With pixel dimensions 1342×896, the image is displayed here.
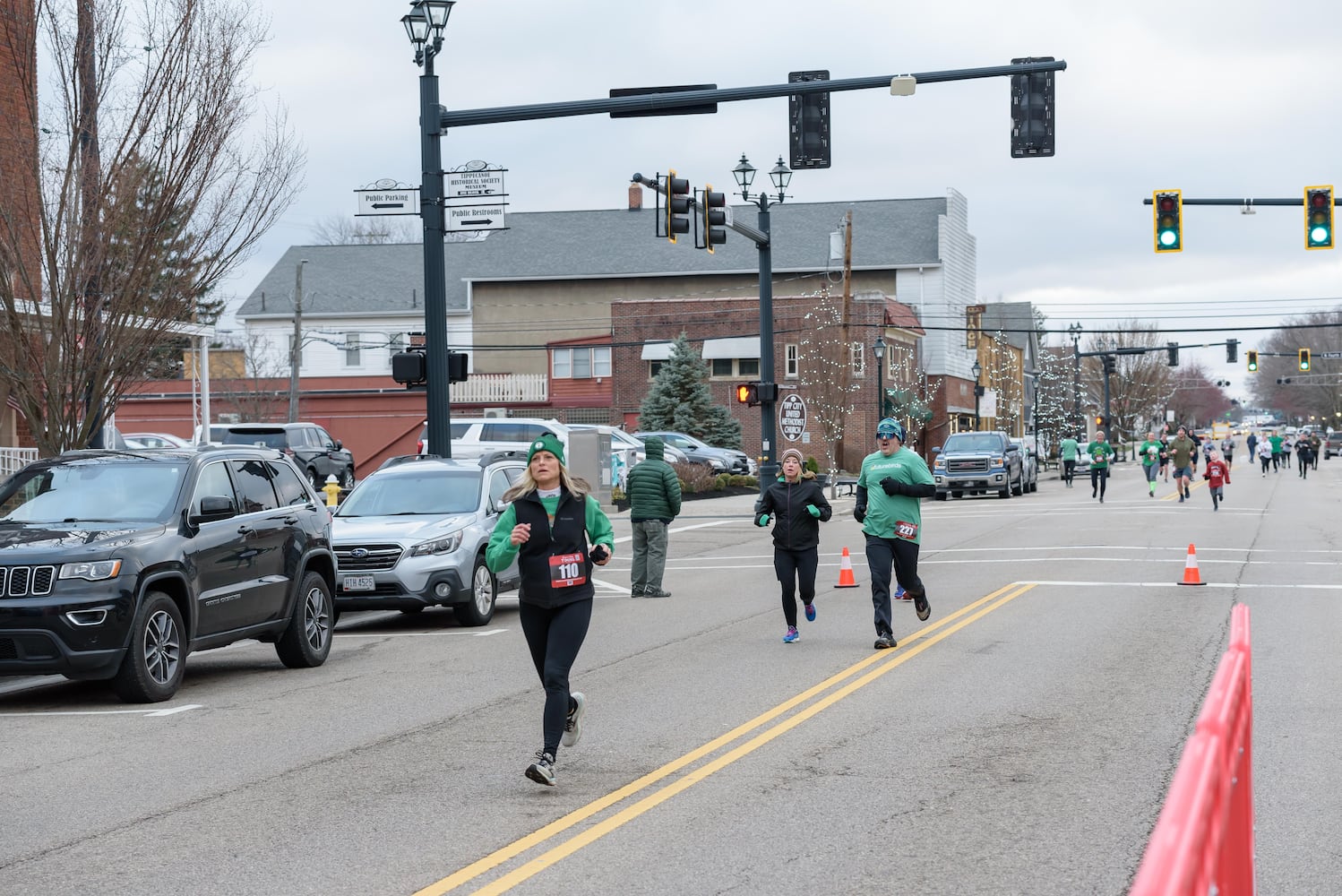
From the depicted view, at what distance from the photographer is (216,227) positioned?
53.9ft

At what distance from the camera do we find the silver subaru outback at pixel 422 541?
15.9 metres

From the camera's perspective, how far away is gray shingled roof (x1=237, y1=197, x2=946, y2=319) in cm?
7231

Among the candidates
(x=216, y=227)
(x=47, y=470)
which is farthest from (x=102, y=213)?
(x=47, y=470)

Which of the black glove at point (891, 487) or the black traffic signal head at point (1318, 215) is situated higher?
the black traffic signal head at point (1318, 215)

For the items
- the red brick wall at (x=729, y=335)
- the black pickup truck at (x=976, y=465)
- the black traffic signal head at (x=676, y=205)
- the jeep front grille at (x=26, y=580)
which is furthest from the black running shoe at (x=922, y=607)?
the red brick wall at (x=729, y=335)

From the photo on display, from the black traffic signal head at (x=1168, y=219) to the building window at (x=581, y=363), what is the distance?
42.4 m

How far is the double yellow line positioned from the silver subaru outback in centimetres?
488

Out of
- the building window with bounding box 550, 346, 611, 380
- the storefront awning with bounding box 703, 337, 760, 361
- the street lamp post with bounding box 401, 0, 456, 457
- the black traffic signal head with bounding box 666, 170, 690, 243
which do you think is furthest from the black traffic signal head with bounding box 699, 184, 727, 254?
the building window with bounding box 550, 346, 611, 380

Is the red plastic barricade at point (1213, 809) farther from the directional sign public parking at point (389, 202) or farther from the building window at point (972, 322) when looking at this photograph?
the building window at point (972, 322)

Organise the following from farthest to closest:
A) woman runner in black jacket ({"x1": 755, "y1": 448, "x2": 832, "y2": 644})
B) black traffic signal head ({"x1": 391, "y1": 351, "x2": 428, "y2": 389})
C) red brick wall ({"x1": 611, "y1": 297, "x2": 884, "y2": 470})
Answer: red brick wall ({"x1": 611, "y1": 297, "x2": 884, "y2": 470})
black traffic signal head ({"x1": 391, "y1": 351, "x2": 428, "y2": 389})
woman runner in black jacket ({"x1": 755, "y1": 448, "x2": 832, "y2": 644})

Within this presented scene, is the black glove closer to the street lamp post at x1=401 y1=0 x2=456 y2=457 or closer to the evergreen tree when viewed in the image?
the street lamp post at x1=401 y1=0 x2=456 y2=457

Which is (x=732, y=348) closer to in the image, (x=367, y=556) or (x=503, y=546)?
(x=367, y=556)

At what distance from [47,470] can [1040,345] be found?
356 ft

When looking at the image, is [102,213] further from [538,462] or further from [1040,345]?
[1040,345]
